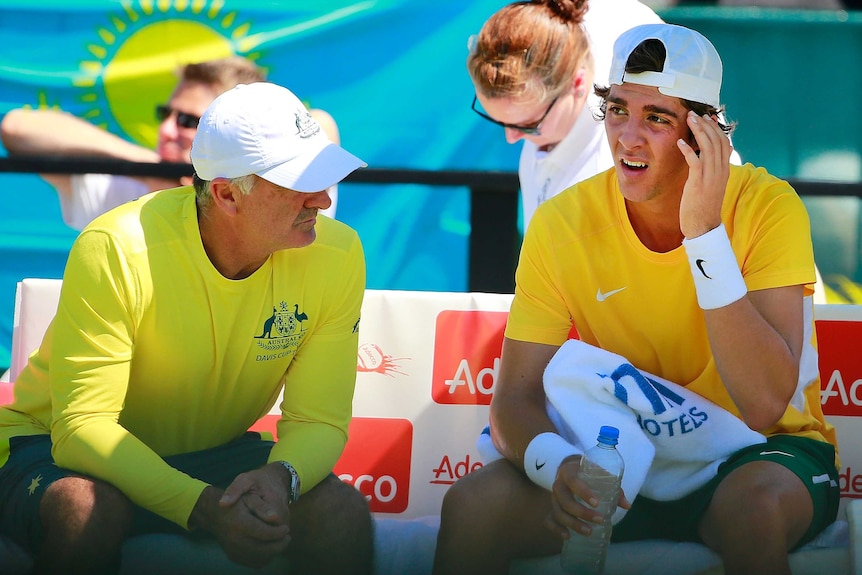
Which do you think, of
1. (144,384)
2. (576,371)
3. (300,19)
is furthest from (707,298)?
(300,19)

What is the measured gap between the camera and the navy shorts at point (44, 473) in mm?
2570

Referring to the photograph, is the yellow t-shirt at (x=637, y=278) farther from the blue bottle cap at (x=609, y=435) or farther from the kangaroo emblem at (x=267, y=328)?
the kangaroo emblem at (x=267, y=328)

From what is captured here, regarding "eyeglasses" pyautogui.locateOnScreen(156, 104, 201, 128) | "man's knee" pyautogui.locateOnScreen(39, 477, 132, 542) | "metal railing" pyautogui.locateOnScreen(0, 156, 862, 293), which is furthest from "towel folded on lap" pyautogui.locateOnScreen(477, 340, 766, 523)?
"eyeglasses" pyautogui.locateOnScreen(156, 104, 201, 128)

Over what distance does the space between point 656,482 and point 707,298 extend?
49cm

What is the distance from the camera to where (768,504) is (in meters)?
2.47

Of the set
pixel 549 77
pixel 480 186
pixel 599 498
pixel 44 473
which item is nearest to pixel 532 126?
pixel 549 77

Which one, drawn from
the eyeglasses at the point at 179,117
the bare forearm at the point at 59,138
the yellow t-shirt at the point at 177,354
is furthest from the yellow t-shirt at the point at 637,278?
the bare forearm at the point at 59,138

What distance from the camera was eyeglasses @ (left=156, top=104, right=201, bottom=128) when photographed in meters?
4.57

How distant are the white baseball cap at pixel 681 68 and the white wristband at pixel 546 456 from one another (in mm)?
865

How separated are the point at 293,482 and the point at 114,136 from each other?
2.46 metres

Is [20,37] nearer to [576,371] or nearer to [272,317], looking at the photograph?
[272,317]

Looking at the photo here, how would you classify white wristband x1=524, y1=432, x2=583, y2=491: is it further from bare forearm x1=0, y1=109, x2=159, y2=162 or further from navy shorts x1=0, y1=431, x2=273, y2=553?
bare forearm x1=0, y1=109, x2=159, y2=162

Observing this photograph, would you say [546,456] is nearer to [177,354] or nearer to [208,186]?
[177,354]

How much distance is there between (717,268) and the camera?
99.3 inches
